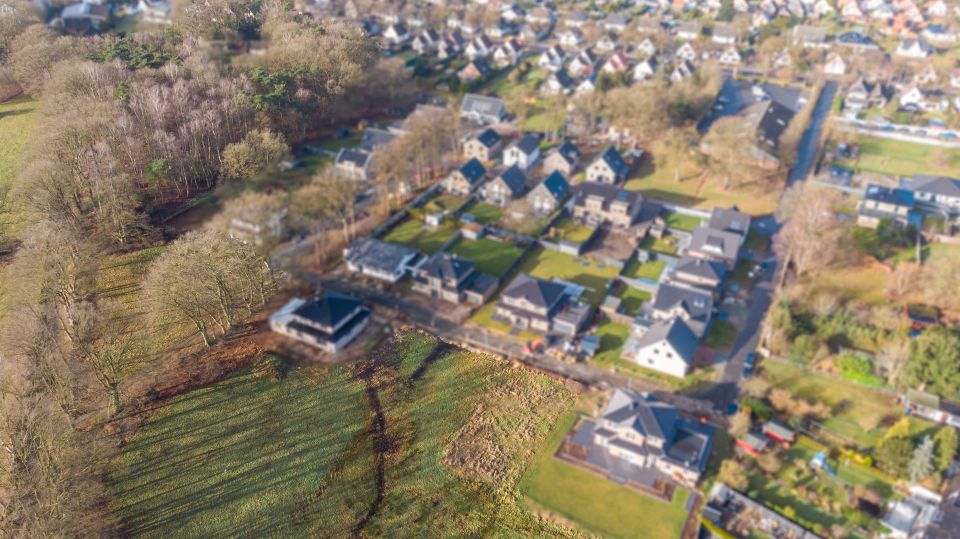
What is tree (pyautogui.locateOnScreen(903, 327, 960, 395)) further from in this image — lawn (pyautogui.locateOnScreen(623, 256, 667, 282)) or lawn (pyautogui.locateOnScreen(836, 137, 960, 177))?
lawn (pyautogui.locateOnScreen(836, 137, 960, 177))

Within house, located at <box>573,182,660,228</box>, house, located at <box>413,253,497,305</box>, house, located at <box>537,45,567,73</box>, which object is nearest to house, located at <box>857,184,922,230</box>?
house, located at <box>573,182,660,228</box>

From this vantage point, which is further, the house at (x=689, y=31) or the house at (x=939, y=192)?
the house at (x=689, y=31)

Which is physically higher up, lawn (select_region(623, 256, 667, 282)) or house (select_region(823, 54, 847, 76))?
house (select_region(823, 54, 847, 76))

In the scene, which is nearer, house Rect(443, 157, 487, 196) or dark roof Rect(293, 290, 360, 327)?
dark roof Rect(293, 290, 360, 327)

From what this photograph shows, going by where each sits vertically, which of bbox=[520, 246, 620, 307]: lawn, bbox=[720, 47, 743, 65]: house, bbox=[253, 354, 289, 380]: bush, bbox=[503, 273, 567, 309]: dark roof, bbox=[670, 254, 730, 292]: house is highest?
bbox=[720, 47, 743, 65]: house

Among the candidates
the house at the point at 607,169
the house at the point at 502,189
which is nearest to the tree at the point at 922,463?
the house at the point at 607,169

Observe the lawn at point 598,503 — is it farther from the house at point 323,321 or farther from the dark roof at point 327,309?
the dark roof at point 327,309
